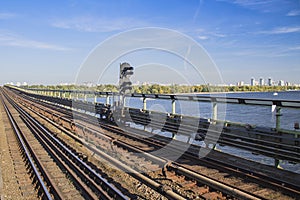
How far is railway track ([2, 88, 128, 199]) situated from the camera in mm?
7426

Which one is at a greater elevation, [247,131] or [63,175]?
[247,131]

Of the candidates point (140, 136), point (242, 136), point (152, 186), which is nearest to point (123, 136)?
point (140, 136)

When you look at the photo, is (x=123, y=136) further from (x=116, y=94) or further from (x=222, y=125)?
(x=222, y=125)

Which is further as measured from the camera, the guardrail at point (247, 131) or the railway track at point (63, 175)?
the guardrail at point (247, 131)

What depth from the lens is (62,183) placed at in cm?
852

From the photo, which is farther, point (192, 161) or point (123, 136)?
point (123, 136)

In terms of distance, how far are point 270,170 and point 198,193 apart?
8.36 feet

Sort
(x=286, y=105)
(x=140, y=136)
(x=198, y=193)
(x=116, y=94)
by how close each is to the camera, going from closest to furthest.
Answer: (x=198, y=193) → (x=286, y=105) → (x=140, y=136) → (x=116, y=94)

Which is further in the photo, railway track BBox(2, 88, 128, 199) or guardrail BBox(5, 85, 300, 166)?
guardrail BBox(5, 85, 300, 166)

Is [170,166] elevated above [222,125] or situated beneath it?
situated beneath

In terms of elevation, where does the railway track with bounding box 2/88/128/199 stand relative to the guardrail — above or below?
below

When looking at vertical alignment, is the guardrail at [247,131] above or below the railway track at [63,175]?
above

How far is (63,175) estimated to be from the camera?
923 cm

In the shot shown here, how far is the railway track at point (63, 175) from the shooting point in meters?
7.43
